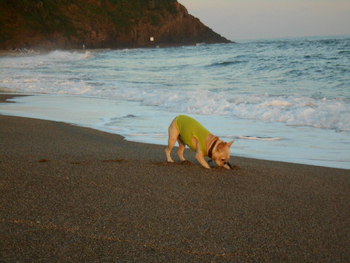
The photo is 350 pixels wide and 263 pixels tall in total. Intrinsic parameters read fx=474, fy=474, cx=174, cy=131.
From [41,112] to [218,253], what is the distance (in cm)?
786

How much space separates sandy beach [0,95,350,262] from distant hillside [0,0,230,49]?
84.4 metres

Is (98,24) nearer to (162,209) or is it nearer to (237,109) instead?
(237,109)

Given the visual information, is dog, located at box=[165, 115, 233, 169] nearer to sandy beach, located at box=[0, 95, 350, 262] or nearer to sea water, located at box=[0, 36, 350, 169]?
sandy beach, located at box=[0, 95, 350, 262]

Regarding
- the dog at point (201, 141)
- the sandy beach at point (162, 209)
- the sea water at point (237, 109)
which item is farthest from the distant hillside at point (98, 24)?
the sandy beach at point (162, 209)

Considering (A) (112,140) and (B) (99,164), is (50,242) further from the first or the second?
(A) (112,140)

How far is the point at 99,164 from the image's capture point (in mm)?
4840

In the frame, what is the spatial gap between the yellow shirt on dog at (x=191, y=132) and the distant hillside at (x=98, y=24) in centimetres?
8417

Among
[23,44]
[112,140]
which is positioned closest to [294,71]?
[112,140]

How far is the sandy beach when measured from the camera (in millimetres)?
2803

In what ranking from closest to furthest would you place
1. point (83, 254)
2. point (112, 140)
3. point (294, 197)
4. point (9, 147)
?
point (83, 254) → point (294, 197) → point (9, 147) → point (112, 140)

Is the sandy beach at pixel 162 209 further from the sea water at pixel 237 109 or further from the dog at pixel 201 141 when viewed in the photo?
the sea water at pixel 237 109

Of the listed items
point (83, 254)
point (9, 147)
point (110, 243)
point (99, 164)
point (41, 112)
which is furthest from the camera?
point (41, 112)

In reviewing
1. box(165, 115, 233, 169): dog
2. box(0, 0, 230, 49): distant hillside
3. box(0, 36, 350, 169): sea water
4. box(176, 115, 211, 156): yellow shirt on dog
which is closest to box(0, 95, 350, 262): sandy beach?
box(165, 115, 233, 169): dog

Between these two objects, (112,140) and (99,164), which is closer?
(99,164)
